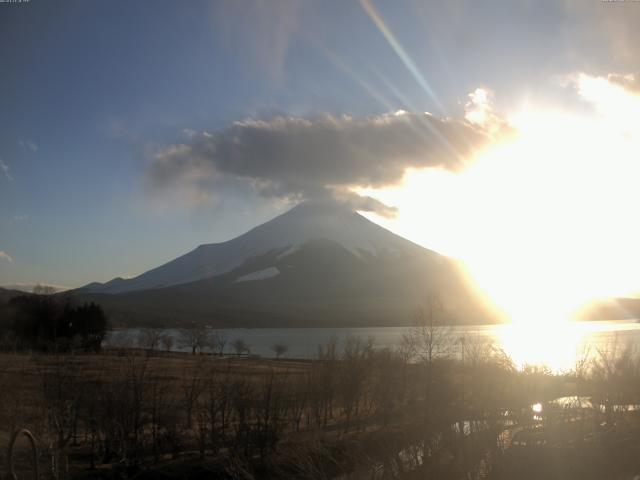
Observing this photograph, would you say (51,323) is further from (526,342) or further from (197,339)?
(526,342)

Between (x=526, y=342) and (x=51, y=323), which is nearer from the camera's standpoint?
(x=51, y=323)

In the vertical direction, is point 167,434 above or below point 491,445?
below

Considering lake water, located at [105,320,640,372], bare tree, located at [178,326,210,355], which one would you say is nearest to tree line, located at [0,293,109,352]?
lake water, located at [105,320,640,372]

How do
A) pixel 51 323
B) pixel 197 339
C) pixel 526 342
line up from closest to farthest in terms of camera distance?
pixel 51 323
pixel 526 342
pixel 197 339

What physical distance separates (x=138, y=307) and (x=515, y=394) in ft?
533

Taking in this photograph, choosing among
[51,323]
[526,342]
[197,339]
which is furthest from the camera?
[197,339]

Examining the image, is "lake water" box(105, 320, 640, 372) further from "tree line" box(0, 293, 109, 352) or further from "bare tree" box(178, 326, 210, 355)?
"tree line" box(0, 293, 109, 352)

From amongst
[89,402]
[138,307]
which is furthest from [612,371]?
[138,307]

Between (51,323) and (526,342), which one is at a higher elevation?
(51,323)

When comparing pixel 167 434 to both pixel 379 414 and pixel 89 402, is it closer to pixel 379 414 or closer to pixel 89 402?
pixel 89 402

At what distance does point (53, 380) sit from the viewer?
81.3ft

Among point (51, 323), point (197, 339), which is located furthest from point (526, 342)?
point (51, 323)

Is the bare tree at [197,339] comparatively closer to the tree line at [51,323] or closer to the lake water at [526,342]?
the lake water at [526,342]

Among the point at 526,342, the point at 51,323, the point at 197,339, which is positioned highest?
the point at 51,323
